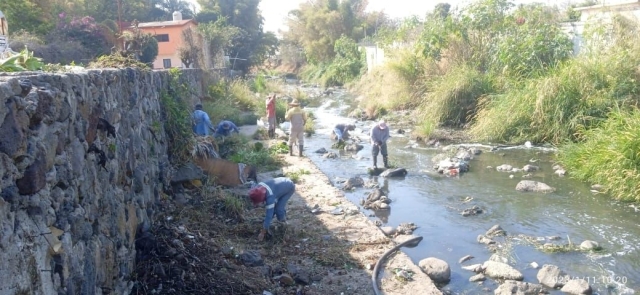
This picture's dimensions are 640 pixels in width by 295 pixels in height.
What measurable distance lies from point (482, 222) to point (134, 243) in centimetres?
610

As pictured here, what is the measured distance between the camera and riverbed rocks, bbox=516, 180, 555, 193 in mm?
11172

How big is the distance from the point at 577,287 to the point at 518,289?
2.27 feet

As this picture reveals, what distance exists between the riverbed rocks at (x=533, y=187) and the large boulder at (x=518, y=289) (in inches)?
189

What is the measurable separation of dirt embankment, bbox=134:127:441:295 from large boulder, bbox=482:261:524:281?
44.8 inches

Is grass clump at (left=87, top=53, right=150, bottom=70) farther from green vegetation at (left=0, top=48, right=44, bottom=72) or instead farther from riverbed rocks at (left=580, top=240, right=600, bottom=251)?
riverbed rocks at (left=580, top=240, right=600, bottom=251)

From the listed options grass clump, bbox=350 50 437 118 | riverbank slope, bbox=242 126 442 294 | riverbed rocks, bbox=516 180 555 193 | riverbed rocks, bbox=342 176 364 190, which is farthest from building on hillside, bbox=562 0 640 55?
riverbank slope, bbox=242 126 442 294

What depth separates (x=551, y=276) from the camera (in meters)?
6.93

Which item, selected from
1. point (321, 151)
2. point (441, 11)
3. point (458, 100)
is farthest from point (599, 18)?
point (441, 11)

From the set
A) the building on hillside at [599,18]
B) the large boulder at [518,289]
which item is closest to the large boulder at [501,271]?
the large boulder at [518,289]

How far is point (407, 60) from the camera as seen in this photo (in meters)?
22.5

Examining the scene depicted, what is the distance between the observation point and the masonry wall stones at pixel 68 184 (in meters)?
2.58

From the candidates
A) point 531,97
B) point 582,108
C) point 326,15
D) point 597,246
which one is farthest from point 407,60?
point 326,15

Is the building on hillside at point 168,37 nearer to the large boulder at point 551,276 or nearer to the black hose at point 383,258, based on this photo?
the black hose at point 383,258

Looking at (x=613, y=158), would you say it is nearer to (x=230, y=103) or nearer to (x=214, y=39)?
(x=230, y=103)
